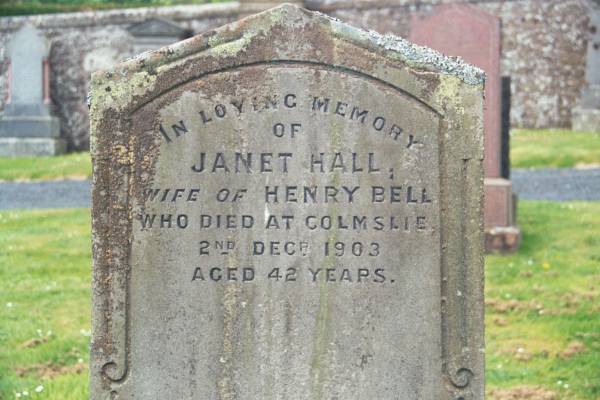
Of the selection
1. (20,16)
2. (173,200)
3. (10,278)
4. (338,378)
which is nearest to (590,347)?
(338,378)

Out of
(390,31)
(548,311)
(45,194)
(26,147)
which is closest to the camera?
(548,311)

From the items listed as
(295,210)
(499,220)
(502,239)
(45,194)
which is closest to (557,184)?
(499,220)

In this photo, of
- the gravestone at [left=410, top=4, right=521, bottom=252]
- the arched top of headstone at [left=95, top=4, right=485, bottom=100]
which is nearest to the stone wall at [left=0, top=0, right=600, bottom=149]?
the gravestone at [left=410, top=4, right=521, bottom=252]

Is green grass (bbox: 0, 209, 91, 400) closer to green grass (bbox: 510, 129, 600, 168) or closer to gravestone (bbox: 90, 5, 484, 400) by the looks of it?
gravestone (bbox: 90, 5, 484, 400)

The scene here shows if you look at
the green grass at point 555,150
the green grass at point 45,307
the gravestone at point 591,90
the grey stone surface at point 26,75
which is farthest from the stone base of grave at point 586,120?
the green grass at point 45,307

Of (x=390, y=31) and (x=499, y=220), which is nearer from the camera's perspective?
(x=499, y=220)

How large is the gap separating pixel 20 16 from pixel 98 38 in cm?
250

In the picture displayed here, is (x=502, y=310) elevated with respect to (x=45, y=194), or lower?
lower

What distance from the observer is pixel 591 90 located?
19.9 m

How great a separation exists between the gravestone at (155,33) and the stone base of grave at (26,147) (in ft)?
9.81

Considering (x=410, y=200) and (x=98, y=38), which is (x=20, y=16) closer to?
(x=98, y=38)

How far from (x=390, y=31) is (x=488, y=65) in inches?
505

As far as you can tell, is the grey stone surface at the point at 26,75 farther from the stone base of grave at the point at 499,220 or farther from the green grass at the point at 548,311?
the stone base of grave at the point at 499,220

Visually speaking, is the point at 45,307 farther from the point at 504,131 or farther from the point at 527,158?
the point at 527,158
